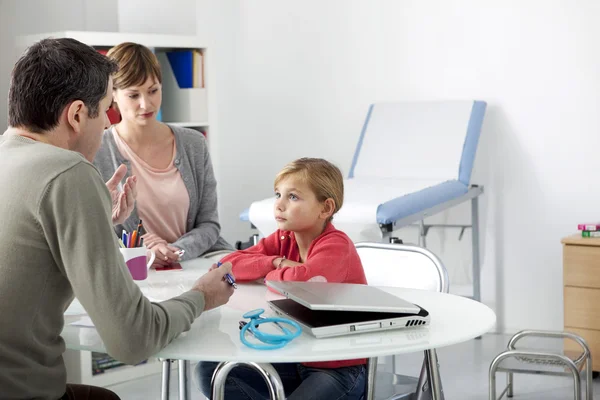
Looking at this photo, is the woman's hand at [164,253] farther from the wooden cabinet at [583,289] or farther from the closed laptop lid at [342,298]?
the wooden cabinet at [583,289]

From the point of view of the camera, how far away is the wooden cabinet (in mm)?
3232

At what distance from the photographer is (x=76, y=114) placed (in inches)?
55.9

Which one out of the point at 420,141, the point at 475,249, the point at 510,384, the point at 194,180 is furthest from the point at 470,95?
the point at 194,180

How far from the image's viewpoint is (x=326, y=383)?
1.66 metres

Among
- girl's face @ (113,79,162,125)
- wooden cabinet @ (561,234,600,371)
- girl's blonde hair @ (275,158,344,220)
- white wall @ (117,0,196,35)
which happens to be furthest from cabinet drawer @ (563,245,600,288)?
white wall @ (117,0,196,35)

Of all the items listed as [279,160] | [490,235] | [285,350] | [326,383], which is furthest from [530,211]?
[285,350]

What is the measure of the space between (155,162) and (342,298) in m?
1.14

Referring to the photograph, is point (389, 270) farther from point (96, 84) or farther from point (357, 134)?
point (357, 134)

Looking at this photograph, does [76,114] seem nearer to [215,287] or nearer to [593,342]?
[215,287]

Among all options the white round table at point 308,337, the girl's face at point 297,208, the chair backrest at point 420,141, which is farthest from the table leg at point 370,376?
the chair backrest at point 420,141

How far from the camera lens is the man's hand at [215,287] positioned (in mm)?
1503

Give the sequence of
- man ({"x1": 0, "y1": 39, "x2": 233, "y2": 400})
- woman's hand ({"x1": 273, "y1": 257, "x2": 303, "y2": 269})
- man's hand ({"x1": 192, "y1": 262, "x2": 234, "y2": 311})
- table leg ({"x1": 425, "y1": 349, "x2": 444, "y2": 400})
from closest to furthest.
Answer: man ({"x1": 0, "y1": 39, "x2": 233, "y2": 400}) → man's hand ({"x1": 192, "y1": 262, "x2": 234, "y2": 311}) → table leg ({"x1": 425, "y1": 349, "x2": 444, "y2": 400}) → woman's hand ({"x1": 273, "y1": 257, "x2": 303, "y2": 269})

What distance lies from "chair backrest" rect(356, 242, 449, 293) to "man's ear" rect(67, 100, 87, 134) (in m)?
0.96

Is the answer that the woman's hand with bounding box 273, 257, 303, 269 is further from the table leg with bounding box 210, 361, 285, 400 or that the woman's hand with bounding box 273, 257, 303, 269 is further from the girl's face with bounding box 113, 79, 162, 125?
the girl's face with bounding box 113, 79, 162, 125
